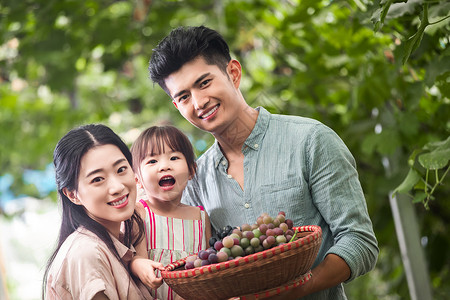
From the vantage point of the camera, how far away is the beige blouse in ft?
4.18

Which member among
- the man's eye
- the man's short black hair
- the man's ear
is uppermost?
the man's short black hair

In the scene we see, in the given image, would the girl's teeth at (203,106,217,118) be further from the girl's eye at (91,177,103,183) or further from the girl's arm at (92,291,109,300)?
the girl's arm at (92,291,109,300)

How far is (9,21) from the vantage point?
2.77m

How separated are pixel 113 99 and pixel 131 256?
361cm

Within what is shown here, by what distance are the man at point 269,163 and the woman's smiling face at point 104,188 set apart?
0.25 metres

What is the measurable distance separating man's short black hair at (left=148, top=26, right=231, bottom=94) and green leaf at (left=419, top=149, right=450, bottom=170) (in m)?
0.58

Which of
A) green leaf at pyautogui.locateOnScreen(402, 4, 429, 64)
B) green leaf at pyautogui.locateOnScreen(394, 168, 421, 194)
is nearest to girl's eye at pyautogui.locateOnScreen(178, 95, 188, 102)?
green leaf at pyautogui.locateOnScreen(402, 4, 429, 64)

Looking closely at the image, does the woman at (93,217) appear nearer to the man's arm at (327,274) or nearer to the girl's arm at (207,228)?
the girl's arm at (207,228)

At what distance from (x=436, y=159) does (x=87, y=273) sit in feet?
3.02

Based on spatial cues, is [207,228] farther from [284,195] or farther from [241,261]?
[241,261]

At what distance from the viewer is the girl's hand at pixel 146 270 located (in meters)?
1.30

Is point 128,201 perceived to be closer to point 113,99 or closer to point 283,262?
point 283,262

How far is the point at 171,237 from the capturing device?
153 centimetres

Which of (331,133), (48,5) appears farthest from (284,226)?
(48,5)
